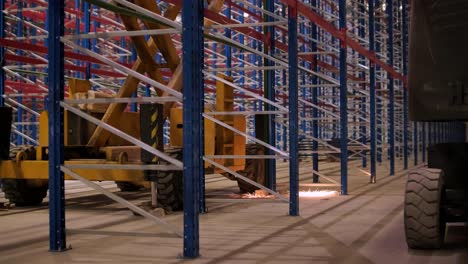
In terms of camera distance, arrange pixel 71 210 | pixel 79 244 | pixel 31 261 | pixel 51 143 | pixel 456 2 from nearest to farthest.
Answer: pixel 456 2 → pixel 31 261 → pixel 51 143 → pixel 79 244 → pixel 71 210

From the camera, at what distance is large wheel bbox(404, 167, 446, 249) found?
5.62m

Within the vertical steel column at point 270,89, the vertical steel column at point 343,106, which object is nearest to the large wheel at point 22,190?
the vertical steel column at point 270,89

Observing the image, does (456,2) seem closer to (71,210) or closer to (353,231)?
(353,231)

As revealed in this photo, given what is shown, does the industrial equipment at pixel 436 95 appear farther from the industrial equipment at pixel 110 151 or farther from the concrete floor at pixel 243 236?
the industrial equipment at pixel 110 151

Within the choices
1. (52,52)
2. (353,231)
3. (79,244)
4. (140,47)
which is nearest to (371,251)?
(353,231)

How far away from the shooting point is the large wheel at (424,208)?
5621 millimetres

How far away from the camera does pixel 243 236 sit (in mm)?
7164

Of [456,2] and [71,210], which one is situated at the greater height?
[456,2]

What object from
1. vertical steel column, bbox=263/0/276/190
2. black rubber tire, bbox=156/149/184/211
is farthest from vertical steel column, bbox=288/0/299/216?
vertical steel column, bbox=263/0/276/190

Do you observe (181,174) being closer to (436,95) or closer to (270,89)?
(270,89)

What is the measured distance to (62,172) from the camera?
635 centimetres

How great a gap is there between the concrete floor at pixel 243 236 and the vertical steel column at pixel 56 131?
0.62 feet

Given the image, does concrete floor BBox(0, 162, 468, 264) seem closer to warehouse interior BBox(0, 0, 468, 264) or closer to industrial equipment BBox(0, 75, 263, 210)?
warehouse interior BBox(0, 0, 468, 264)

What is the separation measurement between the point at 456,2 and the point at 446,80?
674 mm
